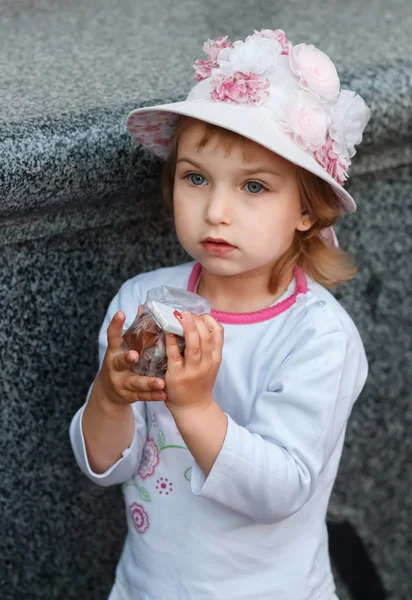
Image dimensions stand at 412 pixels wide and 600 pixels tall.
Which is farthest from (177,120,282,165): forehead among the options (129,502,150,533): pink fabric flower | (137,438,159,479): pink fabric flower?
(129,502,150,533): pink fabric flower

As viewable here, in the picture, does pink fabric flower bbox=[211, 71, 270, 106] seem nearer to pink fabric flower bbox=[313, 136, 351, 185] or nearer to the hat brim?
the hat brim

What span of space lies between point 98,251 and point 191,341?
1.94 feet

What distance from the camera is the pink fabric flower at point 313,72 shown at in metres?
1.73

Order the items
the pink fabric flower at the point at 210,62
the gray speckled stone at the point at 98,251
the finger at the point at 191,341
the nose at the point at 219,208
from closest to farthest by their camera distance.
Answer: the finger at the point at 191,341
the nose at the point at 219,208
the pink fabric flower at the point at 210,62
the gray speckled stone at the point at 98,251

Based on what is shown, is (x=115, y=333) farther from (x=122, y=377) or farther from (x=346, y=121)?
(x=346, y=121)

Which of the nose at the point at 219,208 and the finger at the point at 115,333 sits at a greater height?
the nose at the point at 219,208

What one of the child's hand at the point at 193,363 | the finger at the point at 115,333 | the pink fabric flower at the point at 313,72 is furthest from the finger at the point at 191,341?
the pink fabric flower at the point at 313,72

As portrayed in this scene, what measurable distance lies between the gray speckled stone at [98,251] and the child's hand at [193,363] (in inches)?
19.2

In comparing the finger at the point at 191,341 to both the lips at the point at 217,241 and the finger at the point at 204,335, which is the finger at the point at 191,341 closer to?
the finger at the point at 204,335

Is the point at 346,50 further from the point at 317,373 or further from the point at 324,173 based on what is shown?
the point at 317,373

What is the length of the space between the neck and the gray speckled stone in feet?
1.06

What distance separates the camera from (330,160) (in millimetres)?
1763

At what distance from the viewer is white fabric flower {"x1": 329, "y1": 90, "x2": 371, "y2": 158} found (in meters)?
1.75

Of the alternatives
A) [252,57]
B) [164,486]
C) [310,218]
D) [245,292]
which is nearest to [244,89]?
[252,57]
